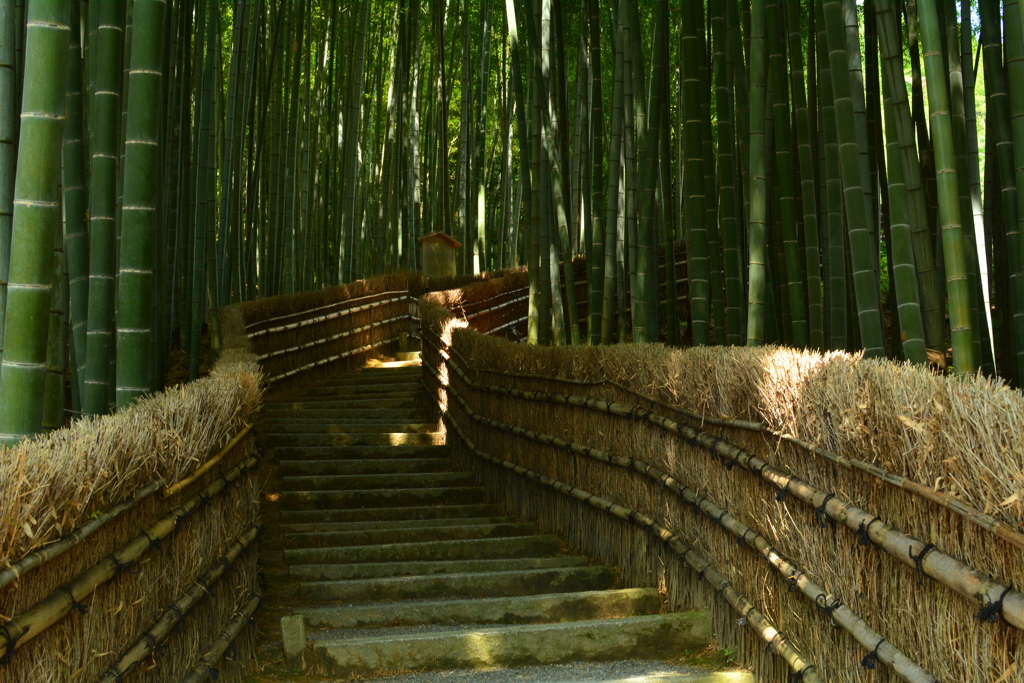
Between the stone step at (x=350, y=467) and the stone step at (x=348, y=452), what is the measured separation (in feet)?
0.26

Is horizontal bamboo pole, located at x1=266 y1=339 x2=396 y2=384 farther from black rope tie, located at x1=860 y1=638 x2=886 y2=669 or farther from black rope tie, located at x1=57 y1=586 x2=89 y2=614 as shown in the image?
black rope tie, located at x1=860 y1=638 x2=886 y2=669

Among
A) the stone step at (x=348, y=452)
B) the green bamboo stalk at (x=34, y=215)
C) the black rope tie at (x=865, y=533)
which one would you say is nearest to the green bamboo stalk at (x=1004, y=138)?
the black rope tie at (x=865, y=533)

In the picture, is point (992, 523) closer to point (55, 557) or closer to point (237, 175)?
point (55, 557)

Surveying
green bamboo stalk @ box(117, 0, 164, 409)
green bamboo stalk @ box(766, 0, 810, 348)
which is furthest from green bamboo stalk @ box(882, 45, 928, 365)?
green bamboo stalk @ box(117, 0, 164, 409)

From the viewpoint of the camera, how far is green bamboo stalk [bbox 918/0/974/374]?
267 centimetres

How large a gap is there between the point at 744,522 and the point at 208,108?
12.1ft

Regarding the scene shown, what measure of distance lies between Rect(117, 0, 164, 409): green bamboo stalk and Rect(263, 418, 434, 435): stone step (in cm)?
300

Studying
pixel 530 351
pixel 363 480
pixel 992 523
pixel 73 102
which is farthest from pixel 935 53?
pixel 363 480

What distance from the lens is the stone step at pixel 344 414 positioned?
6387 millimetres

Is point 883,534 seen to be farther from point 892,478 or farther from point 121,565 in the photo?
point 121,565

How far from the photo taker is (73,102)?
10.0 feet

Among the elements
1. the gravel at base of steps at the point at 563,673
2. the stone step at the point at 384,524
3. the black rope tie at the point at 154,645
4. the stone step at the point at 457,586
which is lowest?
the gravel at base of steps at the point at 563,673

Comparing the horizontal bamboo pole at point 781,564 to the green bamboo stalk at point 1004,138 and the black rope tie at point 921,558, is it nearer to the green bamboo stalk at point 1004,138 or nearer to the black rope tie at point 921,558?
the black rope tie at point 921,558

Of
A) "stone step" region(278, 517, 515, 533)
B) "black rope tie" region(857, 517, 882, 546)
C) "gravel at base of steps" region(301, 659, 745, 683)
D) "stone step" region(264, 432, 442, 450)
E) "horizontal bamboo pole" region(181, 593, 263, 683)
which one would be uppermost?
"stone step" region(264, 432, 442, 450)
